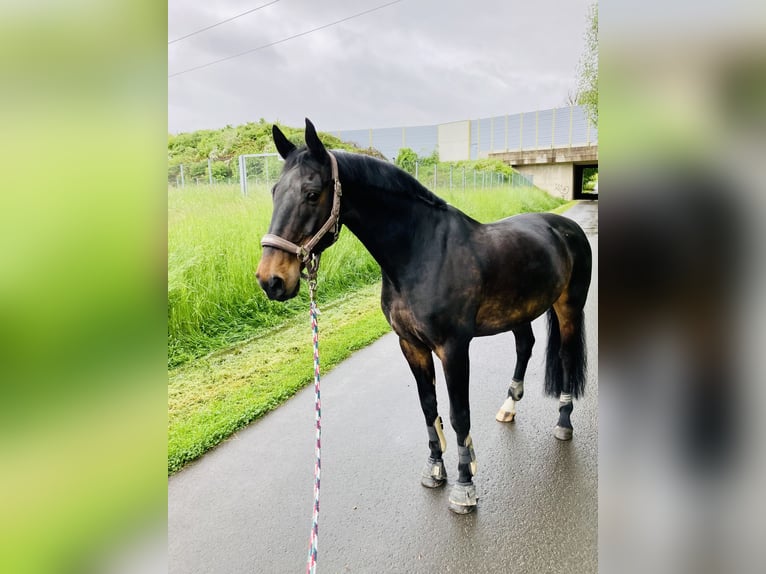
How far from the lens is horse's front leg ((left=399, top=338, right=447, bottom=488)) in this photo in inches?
101

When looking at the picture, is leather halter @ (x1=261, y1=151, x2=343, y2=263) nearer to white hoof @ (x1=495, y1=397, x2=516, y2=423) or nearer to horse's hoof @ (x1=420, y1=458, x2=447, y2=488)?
horse's hoof @ (x1=420, y1=458, x2=447, y2=488)

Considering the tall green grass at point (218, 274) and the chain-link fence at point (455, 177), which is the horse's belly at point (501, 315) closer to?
the tall green grass at point (218, 274)

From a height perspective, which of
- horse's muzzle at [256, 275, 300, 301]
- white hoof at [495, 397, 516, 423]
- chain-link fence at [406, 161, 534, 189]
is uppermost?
chain-link fence at [406, 161, 534, 189]

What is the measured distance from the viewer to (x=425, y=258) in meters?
2.29

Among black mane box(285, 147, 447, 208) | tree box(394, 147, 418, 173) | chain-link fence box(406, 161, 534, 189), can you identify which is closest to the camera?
black mane box(285, 147, 447, 208)

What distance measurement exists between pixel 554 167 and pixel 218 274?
94.2 feet

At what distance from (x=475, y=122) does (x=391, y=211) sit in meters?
26.8

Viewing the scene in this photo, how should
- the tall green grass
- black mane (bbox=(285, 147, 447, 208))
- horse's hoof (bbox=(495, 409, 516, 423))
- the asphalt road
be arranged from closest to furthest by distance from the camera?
black mane (bbox=(285, 147, 447, 208)) → the asphalt road → horse's hoof (bbox=(495, 409, 516, 423)) → the tall green grass

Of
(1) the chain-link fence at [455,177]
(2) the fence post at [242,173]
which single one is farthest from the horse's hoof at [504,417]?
(1) the chain-link fence at [455,177]

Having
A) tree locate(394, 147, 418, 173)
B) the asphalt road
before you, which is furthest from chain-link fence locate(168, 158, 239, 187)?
tree locate(394, 147, 418, 173)

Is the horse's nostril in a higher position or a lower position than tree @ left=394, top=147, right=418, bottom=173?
lower

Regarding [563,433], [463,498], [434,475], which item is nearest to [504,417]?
[563,433]

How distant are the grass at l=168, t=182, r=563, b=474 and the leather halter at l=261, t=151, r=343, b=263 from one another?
174 centimetres

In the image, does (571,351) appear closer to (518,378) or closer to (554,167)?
(518,378)
